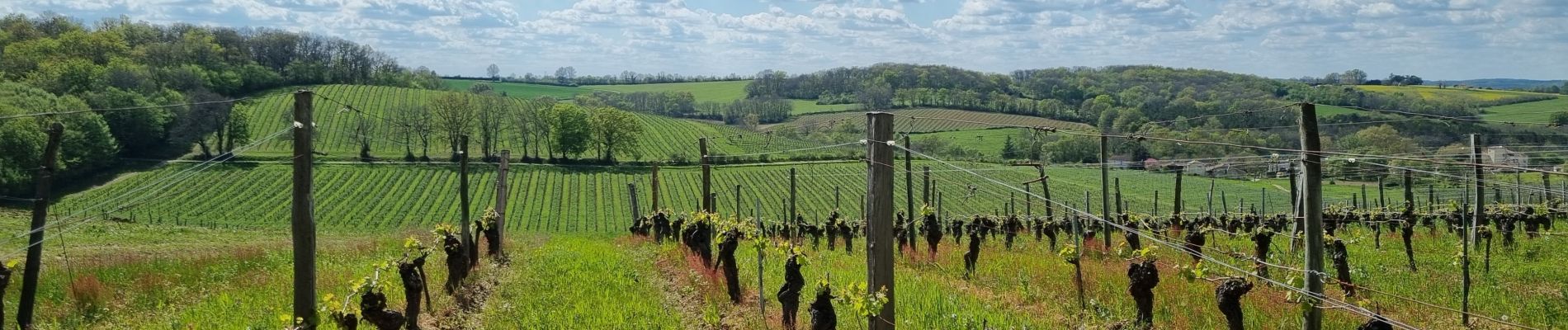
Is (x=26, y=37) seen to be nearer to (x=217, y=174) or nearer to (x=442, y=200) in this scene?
(x=217, y=174)

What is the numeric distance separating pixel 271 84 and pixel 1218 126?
106422 mm

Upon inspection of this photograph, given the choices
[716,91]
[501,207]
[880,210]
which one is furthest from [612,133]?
[716,91]

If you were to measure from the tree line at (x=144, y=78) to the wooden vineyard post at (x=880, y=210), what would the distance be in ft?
113

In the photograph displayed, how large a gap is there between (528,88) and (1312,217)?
16954 centimetres

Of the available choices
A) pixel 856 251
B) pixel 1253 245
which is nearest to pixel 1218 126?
pixel 1253 245

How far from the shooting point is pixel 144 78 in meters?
76.7

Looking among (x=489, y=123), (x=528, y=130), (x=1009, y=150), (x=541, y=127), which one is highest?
(x=489, y=123)

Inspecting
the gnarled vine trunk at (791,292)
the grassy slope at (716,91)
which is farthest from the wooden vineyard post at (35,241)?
the grassy slope at (716,91)

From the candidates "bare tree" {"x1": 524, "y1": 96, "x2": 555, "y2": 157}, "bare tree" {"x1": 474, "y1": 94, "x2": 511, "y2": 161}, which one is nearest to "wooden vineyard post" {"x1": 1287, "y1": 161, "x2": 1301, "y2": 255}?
"bare tree" {"x1": 524, "y1": 96, "x2": 555, "y2": 157}

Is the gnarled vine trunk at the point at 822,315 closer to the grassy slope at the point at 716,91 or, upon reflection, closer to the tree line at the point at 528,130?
the tree line at the point at 528,130

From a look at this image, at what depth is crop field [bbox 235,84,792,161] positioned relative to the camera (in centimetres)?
7269

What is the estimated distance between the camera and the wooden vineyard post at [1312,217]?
6684 millimetres

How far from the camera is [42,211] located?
9.91m

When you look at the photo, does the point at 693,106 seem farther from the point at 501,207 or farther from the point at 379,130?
the point at 501,207
